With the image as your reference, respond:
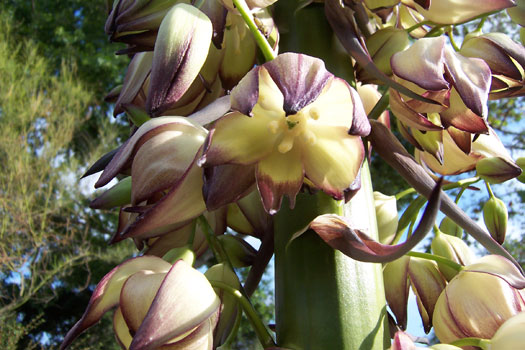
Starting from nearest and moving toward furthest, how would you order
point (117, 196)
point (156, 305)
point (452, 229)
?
1. point (156, 305)
2. point (117, 196)
3. point (452, 229)

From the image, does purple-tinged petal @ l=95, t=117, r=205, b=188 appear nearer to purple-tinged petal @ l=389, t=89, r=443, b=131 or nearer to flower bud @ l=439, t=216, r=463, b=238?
purple-tinged petal @ l=389, t=89, r=443, b=131

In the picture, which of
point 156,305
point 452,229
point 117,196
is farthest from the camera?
point 452,229

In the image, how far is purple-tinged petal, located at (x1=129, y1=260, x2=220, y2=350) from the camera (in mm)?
286

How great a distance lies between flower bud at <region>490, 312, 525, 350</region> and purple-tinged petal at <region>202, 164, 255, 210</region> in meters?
0.17

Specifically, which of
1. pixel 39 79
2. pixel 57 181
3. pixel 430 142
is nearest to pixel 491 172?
pixel 430 142

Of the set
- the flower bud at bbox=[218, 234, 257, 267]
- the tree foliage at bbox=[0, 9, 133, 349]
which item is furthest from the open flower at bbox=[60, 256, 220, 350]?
the tree foliage at bbox=[0, 9, 133, 349]

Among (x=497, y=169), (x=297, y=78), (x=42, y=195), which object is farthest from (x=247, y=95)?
(x=42, y=195)

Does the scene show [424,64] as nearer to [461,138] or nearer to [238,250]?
[461,138]

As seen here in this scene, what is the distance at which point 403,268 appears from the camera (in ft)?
1.41

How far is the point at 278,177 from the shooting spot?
34 centimetres

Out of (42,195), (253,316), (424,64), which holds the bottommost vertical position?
(42,195)

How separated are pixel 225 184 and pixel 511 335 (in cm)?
18

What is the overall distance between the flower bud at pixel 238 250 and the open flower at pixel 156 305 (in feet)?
0.34

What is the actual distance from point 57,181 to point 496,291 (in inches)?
265
